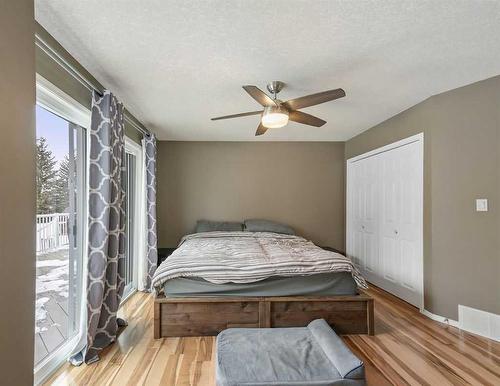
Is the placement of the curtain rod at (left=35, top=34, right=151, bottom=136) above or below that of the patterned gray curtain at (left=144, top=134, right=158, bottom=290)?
above

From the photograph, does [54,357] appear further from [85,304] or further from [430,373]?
[430,373]

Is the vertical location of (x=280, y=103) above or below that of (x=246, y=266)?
above

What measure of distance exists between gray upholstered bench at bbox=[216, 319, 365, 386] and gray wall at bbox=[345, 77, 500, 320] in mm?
1561

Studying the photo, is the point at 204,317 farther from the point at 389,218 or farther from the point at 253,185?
the point at 253,185

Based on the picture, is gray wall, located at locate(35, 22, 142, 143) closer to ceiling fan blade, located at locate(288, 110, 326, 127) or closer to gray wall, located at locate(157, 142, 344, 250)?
ceiling fan blade, located at locate(288, 110, 326, 127)

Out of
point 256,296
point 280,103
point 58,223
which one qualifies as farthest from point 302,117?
point 58,223

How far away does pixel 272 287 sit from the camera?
8.70 ft

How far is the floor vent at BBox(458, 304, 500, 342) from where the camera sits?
258 cm

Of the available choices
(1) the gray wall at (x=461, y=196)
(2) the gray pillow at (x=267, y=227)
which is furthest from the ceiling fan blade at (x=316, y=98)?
(2) the gray pillow at (x=267, y=227)

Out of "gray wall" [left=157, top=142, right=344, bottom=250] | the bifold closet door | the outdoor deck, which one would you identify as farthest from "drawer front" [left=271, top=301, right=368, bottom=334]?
"gray wall" [left=157, top=142, right=344, bottom=250]

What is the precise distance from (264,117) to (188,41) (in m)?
0.91

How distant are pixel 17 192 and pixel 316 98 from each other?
6.77 feet

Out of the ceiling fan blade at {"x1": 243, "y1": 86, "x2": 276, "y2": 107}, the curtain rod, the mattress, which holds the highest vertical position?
the curtain rod

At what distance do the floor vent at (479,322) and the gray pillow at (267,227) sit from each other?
8.21 feet
